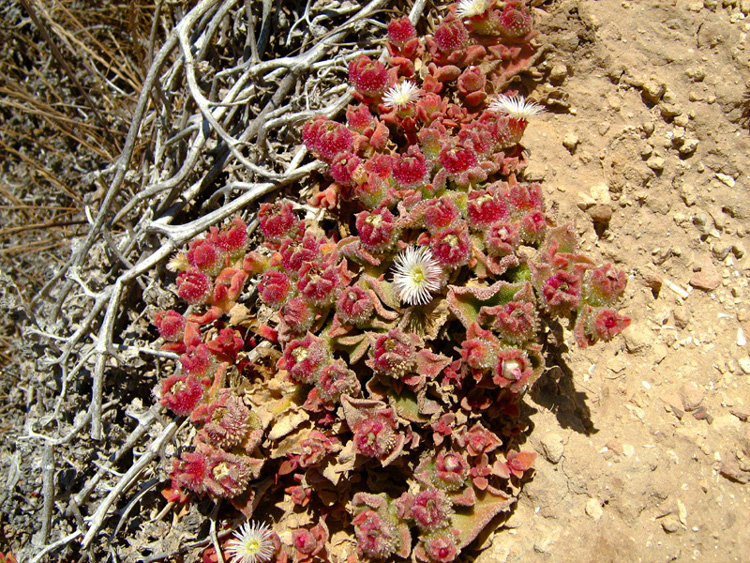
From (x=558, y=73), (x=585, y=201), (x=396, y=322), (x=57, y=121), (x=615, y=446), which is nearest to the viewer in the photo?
(x=615, y=446)

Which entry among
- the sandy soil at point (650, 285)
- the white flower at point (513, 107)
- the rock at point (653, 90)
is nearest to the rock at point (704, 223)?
the sandy soil at point (650, 285)

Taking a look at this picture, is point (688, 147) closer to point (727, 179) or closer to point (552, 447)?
point (727, 179)

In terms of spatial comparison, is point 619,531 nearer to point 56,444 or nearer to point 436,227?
point 436,227

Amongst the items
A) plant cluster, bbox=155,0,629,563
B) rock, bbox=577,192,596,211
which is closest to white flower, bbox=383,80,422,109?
plant cluster, bbox=155,0,629,563

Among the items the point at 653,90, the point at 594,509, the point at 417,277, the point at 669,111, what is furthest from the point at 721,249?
the point at 417,277

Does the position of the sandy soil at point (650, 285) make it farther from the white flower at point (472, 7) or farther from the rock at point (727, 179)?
the white flower at point (472, 7)

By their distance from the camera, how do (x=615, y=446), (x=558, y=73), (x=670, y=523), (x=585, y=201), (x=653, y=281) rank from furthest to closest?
(x=558, y=73) → (x=585, y=201) → (x=653, y=281) → (x=615, y=446) → (x=670, y=523)

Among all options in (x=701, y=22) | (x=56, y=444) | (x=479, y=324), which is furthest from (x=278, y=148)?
(x=701, y=22)
